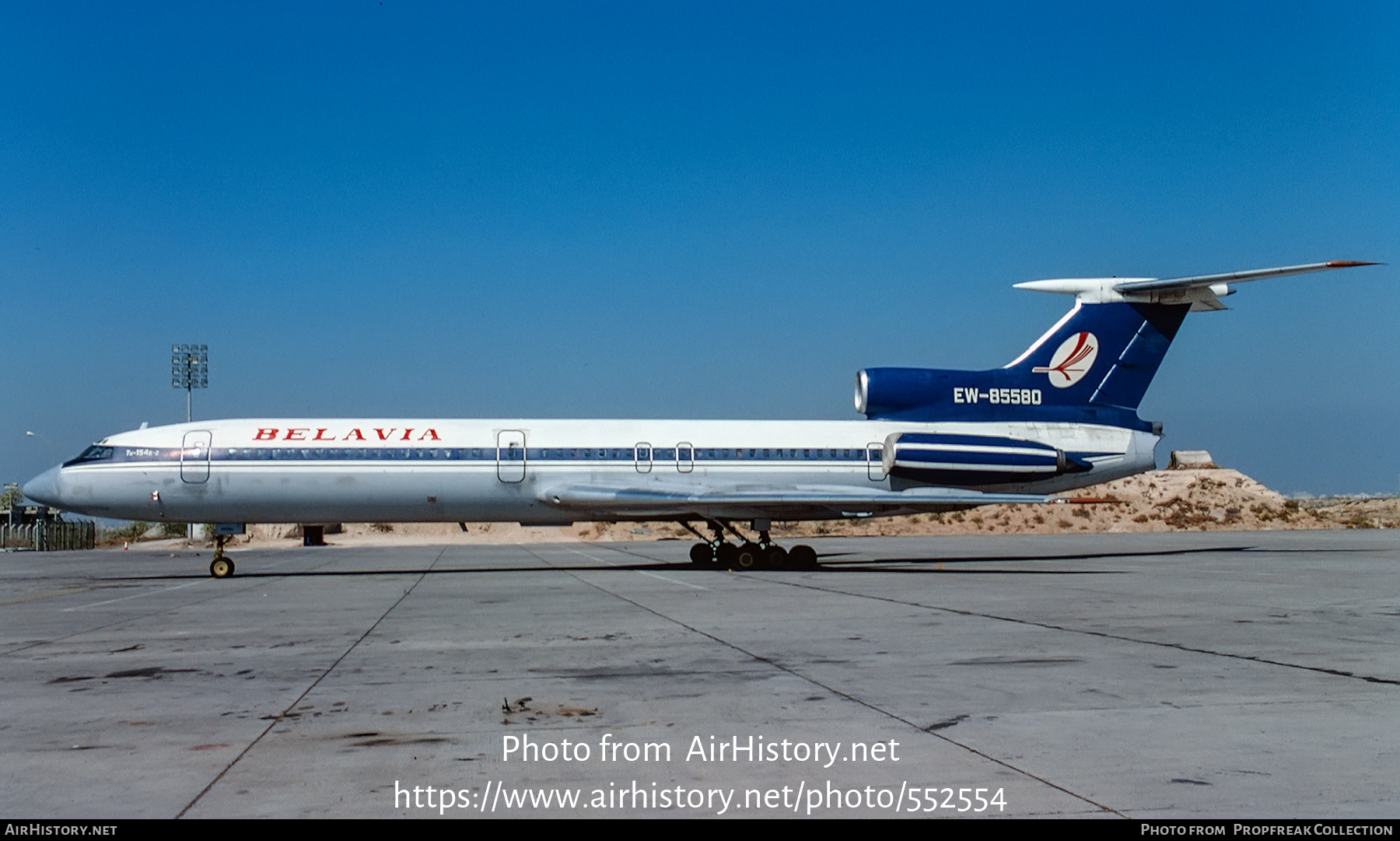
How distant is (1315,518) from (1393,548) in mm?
27808

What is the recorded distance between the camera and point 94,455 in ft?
83.7

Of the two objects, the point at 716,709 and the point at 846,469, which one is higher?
the point at 846,469

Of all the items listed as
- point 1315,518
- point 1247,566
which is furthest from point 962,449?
point 1315,518

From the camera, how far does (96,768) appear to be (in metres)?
6.12

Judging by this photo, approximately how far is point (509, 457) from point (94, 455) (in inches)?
371

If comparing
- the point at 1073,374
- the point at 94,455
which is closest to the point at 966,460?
the point at 1073,374

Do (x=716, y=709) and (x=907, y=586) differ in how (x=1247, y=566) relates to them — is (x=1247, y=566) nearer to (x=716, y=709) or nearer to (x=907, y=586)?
(x=907, y=586)

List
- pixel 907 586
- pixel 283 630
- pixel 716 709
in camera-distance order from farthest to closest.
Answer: pixel 907 586 < pixel 283 630 < pixel 716 709

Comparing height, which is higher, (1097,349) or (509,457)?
(1097,349)

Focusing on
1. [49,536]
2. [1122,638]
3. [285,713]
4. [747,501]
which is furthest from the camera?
[49,536]

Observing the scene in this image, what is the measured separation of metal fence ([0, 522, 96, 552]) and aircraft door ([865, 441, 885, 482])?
42848 millimetres

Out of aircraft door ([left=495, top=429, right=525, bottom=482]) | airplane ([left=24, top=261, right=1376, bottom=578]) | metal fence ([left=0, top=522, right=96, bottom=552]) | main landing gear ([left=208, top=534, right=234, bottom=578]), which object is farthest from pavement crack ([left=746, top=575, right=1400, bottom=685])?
metal fence ([left=0, top=522, right=96, bottom=552])

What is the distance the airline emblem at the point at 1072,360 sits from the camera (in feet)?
95.8

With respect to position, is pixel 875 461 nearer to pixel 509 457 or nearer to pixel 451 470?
pixel 509 457
